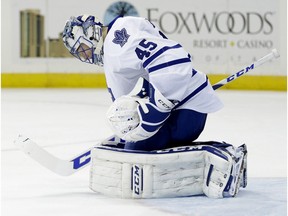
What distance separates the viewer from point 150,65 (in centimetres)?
258

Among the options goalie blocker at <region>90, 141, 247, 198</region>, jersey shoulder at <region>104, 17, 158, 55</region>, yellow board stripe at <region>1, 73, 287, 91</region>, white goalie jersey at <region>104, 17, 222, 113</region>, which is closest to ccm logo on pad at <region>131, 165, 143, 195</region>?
goalie blocker at <region>90, 141, 247, 198</region>

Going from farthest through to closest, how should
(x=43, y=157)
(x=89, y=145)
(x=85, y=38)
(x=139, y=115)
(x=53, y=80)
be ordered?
(x=53, y=80)
(x=89, y=145)
(x=43, y=157)
(x=85, y=38)
(x=139, y=115)

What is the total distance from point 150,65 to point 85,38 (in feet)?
1.03

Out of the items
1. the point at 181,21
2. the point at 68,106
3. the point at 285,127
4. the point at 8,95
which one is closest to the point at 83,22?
the point at 285,127

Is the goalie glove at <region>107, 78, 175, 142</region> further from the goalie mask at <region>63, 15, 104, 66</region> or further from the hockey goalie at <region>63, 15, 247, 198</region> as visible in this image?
the goalie mask at <region>63, 15, 104, 66</region>

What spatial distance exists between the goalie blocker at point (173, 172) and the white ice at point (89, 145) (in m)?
0.04

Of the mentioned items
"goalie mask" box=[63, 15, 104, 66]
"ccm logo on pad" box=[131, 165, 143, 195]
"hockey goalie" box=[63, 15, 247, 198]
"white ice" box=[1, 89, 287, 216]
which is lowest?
"white ice" box=[1, 89, 287, 216]

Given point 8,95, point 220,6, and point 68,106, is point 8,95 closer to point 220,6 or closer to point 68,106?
point 68,106

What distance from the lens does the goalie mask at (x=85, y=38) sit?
9.09 ft

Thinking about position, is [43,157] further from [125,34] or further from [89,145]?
[89,145]

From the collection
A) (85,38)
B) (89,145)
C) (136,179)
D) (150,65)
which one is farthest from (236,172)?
(89,145)

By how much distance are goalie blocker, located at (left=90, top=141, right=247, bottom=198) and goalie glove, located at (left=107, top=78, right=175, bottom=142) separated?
8cm

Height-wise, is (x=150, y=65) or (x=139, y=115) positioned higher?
(x=150, y=65)

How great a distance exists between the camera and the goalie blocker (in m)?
2.62
